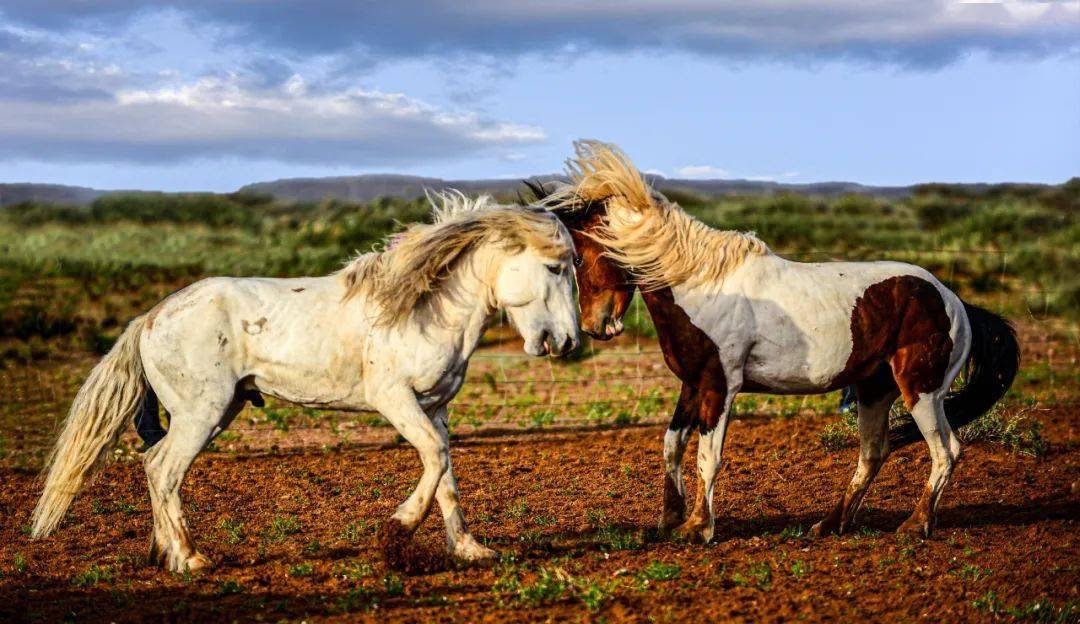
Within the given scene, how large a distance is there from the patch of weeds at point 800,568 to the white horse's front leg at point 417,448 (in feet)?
6.26

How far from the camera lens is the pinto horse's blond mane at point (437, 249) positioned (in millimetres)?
5875

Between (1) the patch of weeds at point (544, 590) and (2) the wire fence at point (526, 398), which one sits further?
(2) the wire fence at point (526, 398)

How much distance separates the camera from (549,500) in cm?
834

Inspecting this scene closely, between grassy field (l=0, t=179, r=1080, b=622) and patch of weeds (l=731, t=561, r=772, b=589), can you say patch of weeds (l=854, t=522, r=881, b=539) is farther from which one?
patch of weeds (l=731, t=561, r=772, b=589)

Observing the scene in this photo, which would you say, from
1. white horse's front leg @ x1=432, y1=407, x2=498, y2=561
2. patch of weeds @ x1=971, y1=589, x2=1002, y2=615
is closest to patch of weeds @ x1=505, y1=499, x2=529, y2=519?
white horse's front leg @ x1=432, y1=407, x2=498, y2=561

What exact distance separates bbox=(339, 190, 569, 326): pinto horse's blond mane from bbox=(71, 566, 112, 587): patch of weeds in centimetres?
200

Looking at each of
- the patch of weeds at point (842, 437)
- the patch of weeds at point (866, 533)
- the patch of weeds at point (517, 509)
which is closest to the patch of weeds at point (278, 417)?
the patch of weeds at point (517, 509)

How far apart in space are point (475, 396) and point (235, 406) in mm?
7816

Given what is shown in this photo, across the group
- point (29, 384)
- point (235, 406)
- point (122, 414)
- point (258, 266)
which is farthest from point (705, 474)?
point (258, 266)

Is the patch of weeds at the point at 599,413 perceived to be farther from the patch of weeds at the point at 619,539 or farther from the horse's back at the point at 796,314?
the horse's back at the point at 796,314

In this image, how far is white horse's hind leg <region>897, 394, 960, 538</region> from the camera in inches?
270

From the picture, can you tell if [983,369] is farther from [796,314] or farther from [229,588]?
[229,588]

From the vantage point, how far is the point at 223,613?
526cm

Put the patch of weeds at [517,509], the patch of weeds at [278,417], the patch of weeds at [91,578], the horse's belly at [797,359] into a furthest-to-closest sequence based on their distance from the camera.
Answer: the patch of weeds at [278,417]
the patch of weeds at [517,509]
the horse's belly at [797,359]
the patch of weeds at [91,578]
